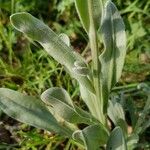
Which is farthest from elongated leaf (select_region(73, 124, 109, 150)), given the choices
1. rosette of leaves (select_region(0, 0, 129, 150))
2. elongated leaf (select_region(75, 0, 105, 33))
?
elongated leaf (select_region(75, 0, 105, 33))

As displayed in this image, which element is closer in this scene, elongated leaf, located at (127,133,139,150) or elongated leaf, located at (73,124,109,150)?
elongated leaf, located at (73,124,109,150)

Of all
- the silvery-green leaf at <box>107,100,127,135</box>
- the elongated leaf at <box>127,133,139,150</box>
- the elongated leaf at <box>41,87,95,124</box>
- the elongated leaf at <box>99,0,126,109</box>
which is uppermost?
→ the elongated leaf at <box>99,0,126,109</box>

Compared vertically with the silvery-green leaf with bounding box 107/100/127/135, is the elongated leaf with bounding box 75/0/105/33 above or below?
above

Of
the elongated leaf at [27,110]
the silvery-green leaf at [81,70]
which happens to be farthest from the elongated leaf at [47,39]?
the elongated leaf at [27,110]

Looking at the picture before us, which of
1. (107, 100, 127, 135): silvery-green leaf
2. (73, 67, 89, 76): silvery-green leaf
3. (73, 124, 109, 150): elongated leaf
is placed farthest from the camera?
(107, 100, 127, 135): silvery-green leaf

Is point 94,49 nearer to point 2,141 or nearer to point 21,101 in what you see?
point 21,101

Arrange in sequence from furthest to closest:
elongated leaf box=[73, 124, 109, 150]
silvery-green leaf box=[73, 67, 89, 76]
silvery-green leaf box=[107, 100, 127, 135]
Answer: silvery-green leaf box=[107, 100, 127, 135] → elongated leaf box=[73, 124, 109, 150] → silvery-green leaf box=[73, 67, 89, 76]

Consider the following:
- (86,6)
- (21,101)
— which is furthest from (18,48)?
(86,6)

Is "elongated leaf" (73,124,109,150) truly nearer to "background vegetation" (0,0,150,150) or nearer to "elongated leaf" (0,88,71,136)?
"elongated leaf" (0,88,71,136)
